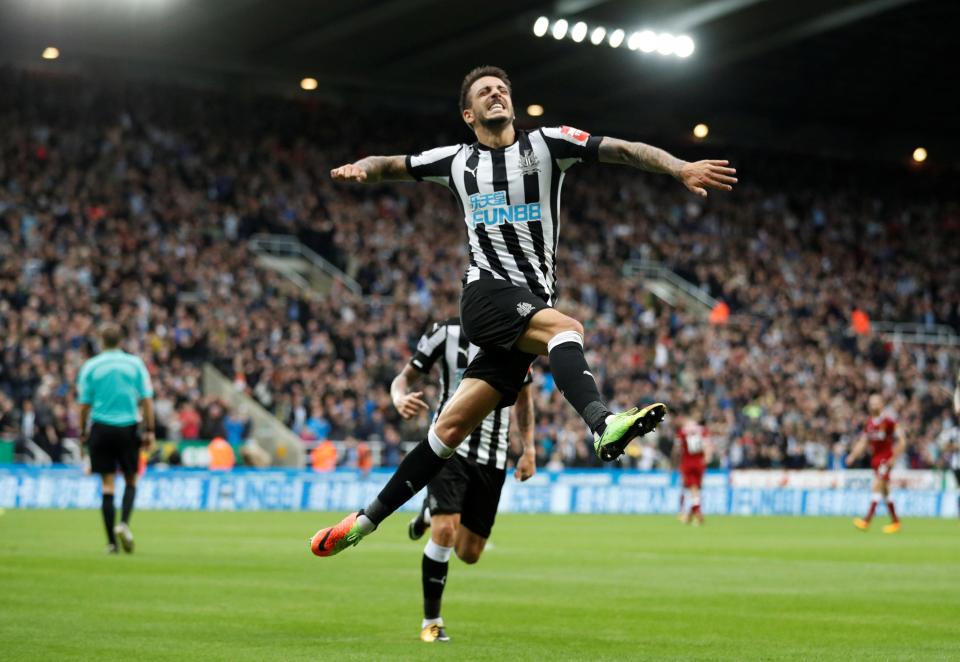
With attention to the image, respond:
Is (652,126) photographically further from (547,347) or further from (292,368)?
(547,347)

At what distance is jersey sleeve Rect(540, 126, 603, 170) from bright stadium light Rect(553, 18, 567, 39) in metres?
28.3

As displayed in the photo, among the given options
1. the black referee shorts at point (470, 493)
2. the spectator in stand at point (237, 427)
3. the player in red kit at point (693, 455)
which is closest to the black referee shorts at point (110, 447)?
the black referee shorts at point (470, 493)

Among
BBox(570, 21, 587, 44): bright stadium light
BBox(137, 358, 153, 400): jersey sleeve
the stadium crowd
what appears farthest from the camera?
BBox(570, 21, 587, 44): bright stadium light

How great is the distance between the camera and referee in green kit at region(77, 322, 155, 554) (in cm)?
1515

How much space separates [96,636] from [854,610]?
18.4ft

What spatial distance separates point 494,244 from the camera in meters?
7.81

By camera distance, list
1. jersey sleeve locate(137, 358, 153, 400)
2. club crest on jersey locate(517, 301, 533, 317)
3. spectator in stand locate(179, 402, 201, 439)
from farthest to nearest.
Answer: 1. spectator in stand locate(179, 402, 201, 439)
2. jersey sleeve locate(137, 358, 153, 400)
3. club crest on jersey locate(517, 301, 533, 317)

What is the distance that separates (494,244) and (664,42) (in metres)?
30.2

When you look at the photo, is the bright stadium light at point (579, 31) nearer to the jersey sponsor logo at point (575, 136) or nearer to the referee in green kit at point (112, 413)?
the referee in green kit at point (112, 413)

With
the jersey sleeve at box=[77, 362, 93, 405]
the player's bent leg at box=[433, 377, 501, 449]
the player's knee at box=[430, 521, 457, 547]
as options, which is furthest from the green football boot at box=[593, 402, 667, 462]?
the jersey sleeve at box=[77, 362, 93, 405]

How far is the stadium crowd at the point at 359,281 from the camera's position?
3175 cm

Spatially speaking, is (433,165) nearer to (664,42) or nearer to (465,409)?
(465,409)

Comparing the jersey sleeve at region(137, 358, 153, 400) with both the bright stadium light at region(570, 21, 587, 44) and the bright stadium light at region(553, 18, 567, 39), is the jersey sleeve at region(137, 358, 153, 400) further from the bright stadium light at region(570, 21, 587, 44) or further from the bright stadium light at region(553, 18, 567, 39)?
the bright stadium light at region(570, 21, 587, 44)

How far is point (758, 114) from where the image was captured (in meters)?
50.3
